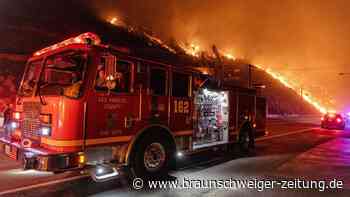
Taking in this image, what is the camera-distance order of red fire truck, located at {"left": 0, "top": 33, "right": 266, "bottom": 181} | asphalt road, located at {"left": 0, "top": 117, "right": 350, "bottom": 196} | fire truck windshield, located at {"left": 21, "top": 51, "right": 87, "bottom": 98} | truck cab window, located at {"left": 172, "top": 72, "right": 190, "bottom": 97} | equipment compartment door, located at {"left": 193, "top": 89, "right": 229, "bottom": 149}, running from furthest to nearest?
equipment compartment door, located at {"left": 193, "top": 89, "right": 229, "bottom": 149}, truck cab window, located at {"left": 172, "top": 72, "right": 190, "bottom": 97}, asphalt road, located at {"left": 0, "top": 117, "right": 350, "bottom": 196}, fire truck windshield, located at {"left": 21, "top": 51, "right": 87, "bottom": 98}, red fire truck, located at {"left": 0, "top": 33, "right": 266, "bottom": 181}

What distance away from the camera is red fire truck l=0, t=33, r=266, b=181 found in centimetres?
530

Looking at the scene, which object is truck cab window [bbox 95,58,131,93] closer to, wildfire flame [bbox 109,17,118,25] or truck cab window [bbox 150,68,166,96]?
truck cab window [bbox 150,68,166,96]

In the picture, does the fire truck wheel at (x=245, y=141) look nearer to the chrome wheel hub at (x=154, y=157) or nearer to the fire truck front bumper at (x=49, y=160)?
the chrome wheel hub at (x=154, y=157)

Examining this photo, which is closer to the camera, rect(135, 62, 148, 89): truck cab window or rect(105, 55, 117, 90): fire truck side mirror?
rect(105, 55, 117, 90): fire truck side mirror

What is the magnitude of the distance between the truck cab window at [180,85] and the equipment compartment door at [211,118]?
91 centimetres

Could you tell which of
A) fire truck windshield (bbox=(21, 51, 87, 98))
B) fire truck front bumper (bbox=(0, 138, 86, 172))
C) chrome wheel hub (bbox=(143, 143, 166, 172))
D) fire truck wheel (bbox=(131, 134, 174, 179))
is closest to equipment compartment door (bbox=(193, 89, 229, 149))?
fire truck wheel (bbox=(131, 134, 174, 179))

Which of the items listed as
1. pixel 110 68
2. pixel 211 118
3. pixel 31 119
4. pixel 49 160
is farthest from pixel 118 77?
pixel 211 118

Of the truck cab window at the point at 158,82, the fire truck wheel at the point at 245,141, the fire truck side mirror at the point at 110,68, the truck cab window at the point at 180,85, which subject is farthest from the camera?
the fire truck wheel at the point at 245,141

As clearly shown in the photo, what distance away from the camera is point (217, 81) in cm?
993

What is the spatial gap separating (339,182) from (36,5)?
268ft

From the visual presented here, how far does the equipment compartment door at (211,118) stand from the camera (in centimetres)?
927

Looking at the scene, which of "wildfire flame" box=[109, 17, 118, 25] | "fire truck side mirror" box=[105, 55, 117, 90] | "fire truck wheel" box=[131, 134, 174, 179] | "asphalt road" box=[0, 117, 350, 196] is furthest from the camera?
"wildfire flame" box=[109, 17, 118, 25]

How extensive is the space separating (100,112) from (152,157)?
1.82 metres

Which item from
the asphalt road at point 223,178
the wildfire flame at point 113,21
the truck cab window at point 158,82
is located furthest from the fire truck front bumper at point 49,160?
the wildfire flame at point 113,21
